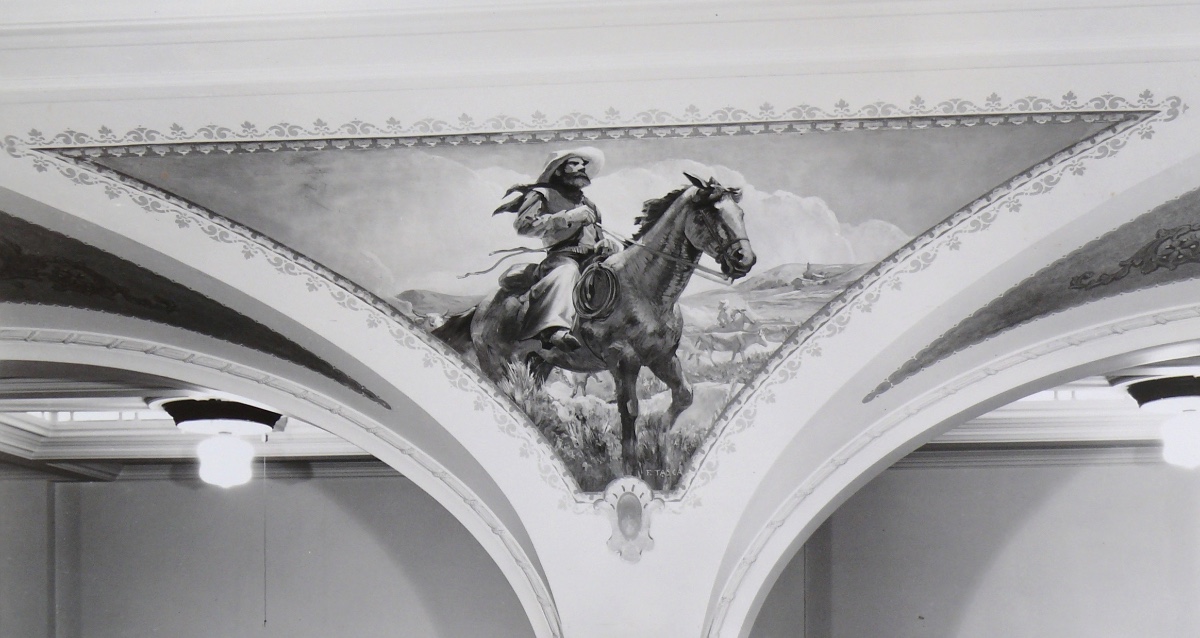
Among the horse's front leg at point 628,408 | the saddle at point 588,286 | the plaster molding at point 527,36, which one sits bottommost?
the horse's front leg at point 628,408

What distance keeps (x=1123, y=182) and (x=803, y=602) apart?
4816mm

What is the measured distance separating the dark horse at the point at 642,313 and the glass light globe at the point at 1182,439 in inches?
184

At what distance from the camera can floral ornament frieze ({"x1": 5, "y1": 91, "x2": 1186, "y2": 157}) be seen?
4.20m

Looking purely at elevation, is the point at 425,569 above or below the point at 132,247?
below

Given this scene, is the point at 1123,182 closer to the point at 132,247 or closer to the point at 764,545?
the point at 764,545

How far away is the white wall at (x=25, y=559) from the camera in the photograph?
8.59 m

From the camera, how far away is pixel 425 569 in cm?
880

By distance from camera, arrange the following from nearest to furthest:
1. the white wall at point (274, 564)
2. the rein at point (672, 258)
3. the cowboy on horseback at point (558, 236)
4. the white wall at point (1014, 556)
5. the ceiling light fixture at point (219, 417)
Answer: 1. the cowboy on horseback at point (558, 236)
2. the rein at point (672, 258)
3. the ceiling light fixture at point (219, 417)
4. the white wall at point (1014, 556)
5. the white wall at point (274, 564)

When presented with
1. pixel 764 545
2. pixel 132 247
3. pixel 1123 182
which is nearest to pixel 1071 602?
pixel 764 545

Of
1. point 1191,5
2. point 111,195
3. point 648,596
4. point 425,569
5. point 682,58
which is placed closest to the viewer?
point 1191,5

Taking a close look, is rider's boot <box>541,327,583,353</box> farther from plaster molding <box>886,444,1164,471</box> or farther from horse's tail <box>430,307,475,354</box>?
plaster molding <box>886,444,1164,471</box>

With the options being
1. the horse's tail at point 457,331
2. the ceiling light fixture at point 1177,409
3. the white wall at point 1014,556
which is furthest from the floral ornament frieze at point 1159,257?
the white wall at point 1014,556

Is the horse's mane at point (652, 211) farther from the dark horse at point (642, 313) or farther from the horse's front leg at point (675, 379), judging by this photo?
the horse's front leg at point (675, 379)

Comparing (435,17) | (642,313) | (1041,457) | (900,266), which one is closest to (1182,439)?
(1041,457)
